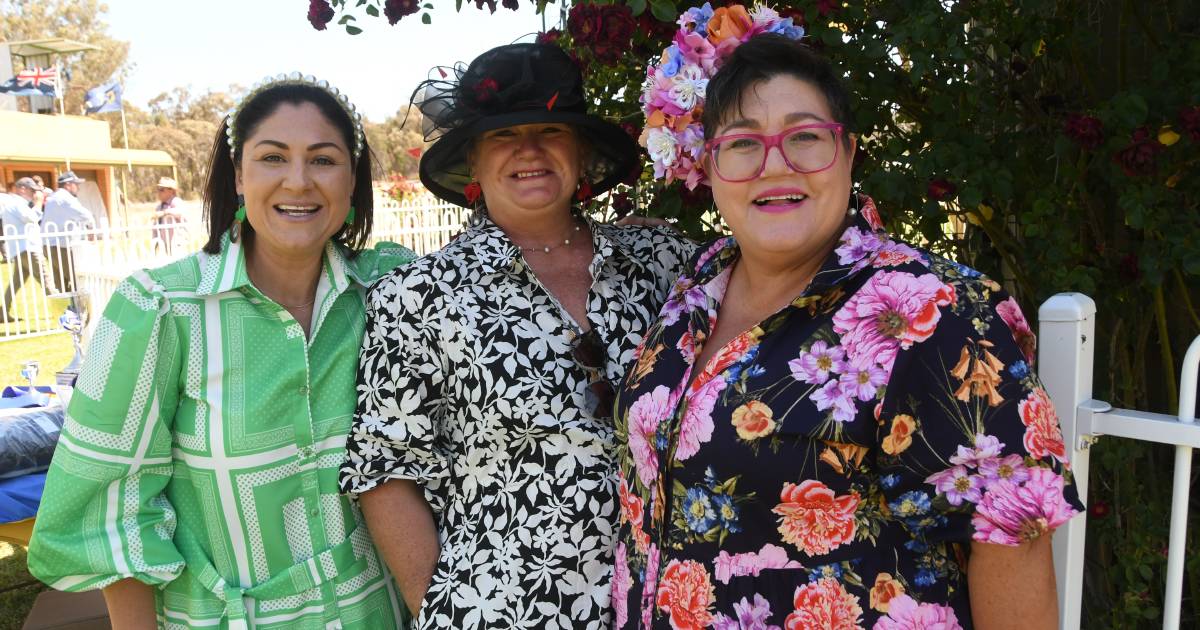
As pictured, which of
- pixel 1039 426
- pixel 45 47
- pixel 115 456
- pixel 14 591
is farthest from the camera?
pixel 45 47

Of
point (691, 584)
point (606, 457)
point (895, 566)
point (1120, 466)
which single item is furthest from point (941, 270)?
point (1120, 466)

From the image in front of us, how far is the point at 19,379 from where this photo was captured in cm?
958

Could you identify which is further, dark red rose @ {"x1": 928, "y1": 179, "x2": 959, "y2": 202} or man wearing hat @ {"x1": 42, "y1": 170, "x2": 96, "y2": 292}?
man wearing hat @ {"x1": 42, "y1": 170, "x2": 96, "y2": 292}

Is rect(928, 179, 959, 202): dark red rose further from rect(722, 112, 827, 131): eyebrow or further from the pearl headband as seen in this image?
the pearl headband

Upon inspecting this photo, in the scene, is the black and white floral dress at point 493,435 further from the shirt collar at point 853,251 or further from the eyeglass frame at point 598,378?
the shirt collar at point 853,251

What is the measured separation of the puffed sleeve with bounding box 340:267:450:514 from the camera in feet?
6.44

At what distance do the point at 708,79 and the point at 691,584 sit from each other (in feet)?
2.98

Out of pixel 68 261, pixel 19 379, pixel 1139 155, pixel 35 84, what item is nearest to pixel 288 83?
pixel 1139 155

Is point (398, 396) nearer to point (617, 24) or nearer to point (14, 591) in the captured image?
point (617, 24)

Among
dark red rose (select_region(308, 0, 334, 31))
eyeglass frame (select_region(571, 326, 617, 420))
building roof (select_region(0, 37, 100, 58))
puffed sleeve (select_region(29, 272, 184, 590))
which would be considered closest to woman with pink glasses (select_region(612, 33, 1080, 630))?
eyeglass frame (select_region(571, 326, 617, 420))

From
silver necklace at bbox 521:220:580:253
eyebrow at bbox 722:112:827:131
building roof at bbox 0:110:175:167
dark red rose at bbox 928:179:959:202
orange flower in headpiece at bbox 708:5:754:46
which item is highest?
building roof at bbox 0:110:175:167

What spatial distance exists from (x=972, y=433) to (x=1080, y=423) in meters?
Answer: 0.48

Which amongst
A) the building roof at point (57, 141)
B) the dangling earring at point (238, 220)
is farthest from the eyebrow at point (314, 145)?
the building roof at point (57, 141)

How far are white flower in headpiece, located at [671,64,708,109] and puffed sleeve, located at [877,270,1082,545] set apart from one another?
0.59m
